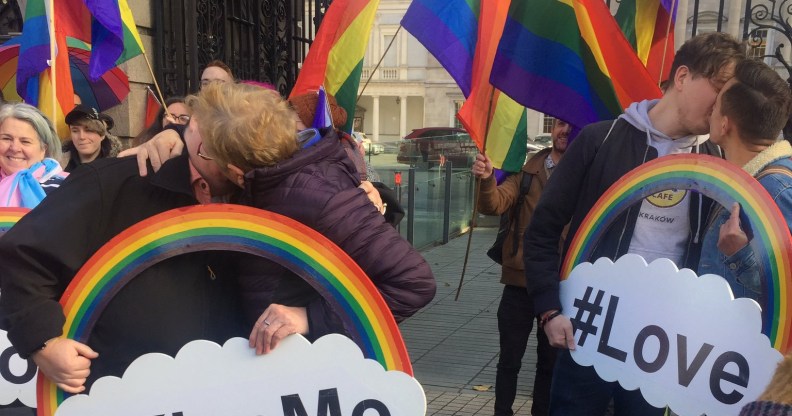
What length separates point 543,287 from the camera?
8.95ft

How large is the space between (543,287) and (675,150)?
2.19ft

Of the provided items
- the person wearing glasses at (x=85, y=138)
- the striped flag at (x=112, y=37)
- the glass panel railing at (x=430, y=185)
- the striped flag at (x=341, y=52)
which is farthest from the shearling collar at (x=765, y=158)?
the glass panel railing at (x=430, y=185)

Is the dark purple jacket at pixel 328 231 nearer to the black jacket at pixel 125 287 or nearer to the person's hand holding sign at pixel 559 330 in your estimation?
the black jacket at pixel 125 287

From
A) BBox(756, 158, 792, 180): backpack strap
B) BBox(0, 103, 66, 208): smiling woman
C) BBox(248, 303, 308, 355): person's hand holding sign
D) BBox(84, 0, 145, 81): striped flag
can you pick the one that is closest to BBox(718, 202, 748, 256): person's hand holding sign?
BBox(756, 158, 792, 180): backpack strap

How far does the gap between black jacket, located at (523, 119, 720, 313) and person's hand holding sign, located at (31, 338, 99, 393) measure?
4.93 ft

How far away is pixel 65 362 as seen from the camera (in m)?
1.95

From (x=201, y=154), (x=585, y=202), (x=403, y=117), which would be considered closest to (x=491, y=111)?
(x=585, y=202)

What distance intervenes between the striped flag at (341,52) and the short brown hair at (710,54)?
207 centimetres

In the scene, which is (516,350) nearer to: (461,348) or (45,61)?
(461,348)

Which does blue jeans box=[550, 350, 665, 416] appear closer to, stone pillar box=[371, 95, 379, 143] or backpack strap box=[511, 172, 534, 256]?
backpack strap box=[511, 172, 534, 256]

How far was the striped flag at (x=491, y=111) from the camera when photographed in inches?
157

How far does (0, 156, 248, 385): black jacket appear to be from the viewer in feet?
6.37

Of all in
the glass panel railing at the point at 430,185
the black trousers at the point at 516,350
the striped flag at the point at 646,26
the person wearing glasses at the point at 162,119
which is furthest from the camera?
the glass panel railing at the point at 430,185

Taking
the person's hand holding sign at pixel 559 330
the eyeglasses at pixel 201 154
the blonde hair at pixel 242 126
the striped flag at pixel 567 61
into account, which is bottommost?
the person's hand holding sign at pixel 559 330
